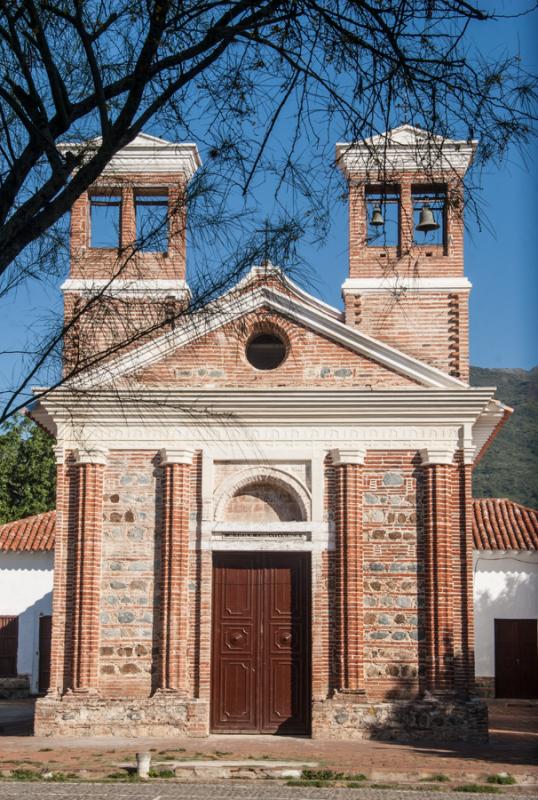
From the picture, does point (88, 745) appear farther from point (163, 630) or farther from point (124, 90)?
point (124, 90)

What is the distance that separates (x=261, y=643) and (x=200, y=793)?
16.2 feet

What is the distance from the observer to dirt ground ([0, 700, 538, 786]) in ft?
45.9

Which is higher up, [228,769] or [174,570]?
[174,570]

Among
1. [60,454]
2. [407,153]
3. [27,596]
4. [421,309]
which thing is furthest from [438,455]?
[27,596]

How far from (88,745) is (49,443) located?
21.9m

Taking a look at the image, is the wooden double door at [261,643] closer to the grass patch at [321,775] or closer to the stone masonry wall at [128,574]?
the stone masonry wall at [128,574]

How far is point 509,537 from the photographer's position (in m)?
27.6

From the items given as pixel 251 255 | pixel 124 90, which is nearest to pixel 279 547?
pixel 251 255

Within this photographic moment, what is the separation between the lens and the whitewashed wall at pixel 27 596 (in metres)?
28.0

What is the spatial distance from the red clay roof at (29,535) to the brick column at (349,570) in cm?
1267

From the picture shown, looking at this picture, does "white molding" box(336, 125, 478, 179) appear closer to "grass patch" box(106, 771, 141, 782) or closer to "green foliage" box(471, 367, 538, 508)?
"grass patch" box(106, 771, 141, 782)

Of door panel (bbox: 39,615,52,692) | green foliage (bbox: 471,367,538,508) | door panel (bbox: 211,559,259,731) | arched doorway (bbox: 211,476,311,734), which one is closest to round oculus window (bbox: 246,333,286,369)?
arched doorway (bbox: 211,476,311,734)

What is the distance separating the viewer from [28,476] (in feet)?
122

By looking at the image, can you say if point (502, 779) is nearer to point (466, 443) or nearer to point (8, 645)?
point (466, 443)
